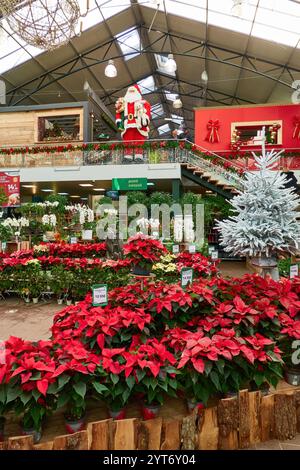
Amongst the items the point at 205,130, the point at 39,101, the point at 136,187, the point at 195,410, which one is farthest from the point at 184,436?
the point at 39,101

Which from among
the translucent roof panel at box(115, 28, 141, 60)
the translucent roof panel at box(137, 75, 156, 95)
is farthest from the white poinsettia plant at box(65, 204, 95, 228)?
the translucent roof panel at box(137, 75, 156, 95)

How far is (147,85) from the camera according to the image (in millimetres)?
19656

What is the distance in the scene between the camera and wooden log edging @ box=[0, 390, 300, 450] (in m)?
1.66

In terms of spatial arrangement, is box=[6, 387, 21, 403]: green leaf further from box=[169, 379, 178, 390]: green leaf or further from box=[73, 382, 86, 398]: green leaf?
box=[169, 379, 178, 390]: green leaf

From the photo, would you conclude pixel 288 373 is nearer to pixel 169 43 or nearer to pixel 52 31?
pixel 52 31

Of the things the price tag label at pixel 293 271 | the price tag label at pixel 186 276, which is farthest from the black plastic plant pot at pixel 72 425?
the price tag label at pixel 293 271

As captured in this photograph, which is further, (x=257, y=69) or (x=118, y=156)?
(x=257, y=69)

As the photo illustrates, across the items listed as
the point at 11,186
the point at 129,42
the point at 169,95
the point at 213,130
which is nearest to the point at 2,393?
the point at 11,186

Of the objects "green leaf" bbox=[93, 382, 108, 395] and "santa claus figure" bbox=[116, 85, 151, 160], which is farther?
"santa claus figure" bbox=[116, 85, 151, 160]

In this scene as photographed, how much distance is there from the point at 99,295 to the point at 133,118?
10.1 metres

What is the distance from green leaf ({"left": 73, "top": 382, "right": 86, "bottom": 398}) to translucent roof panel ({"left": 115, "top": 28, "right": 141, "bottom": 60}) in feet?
49.5

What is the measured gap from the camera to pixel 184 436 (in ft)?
5.93

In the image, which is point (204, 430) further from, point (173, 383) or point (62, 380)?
point (62, 380)
